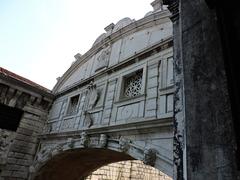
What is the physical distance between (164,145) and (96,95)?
3122 mm

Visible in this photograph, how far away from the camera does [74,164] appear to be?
814 centimetres

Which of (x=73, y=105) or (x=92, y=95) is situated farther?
(x=73, y=105)

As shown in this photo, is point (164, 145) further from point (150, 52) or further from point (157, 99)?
point (150, 52)

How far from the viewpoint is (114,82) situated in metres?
6.43

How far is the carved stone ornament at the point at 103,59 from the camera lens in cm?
743

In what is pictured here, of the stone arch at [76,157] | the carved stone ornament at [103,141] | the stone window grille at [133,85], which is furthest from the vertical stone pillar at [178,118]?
the carved stone ornament at [103,141]

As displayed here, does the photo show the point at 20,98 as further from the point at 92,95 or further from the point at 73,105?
the point at 92,95

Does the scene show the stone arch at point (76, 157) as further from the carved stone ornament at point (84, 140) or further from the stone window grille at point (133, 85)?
the stone window grille at point (133, 85)

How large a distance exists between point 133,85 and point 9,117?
4.93 meters

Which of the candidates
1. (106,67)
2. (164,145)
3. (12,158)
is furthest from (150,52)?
(12,158)

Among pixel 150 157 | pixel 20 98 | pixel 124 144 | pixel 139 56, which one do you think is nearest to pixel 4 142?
pixel 20 98

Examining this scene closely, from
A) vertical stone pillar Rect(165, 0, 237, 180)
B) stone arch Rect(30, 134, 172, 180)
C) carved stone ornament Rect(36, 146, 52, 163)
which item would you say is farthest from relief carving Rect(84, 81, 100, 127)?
vertical stone pillar Rect(165, 0, 237, 180)

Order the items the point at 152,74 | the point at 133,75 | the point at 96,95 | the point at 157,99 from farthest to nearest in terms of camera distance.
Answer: the point at 96,95 → the point at 133,75 → the point at 152,74 → the point at 157,99

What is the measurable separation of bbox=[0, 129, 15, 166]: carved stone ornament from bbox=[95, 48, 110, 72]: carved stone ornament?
153 inches
